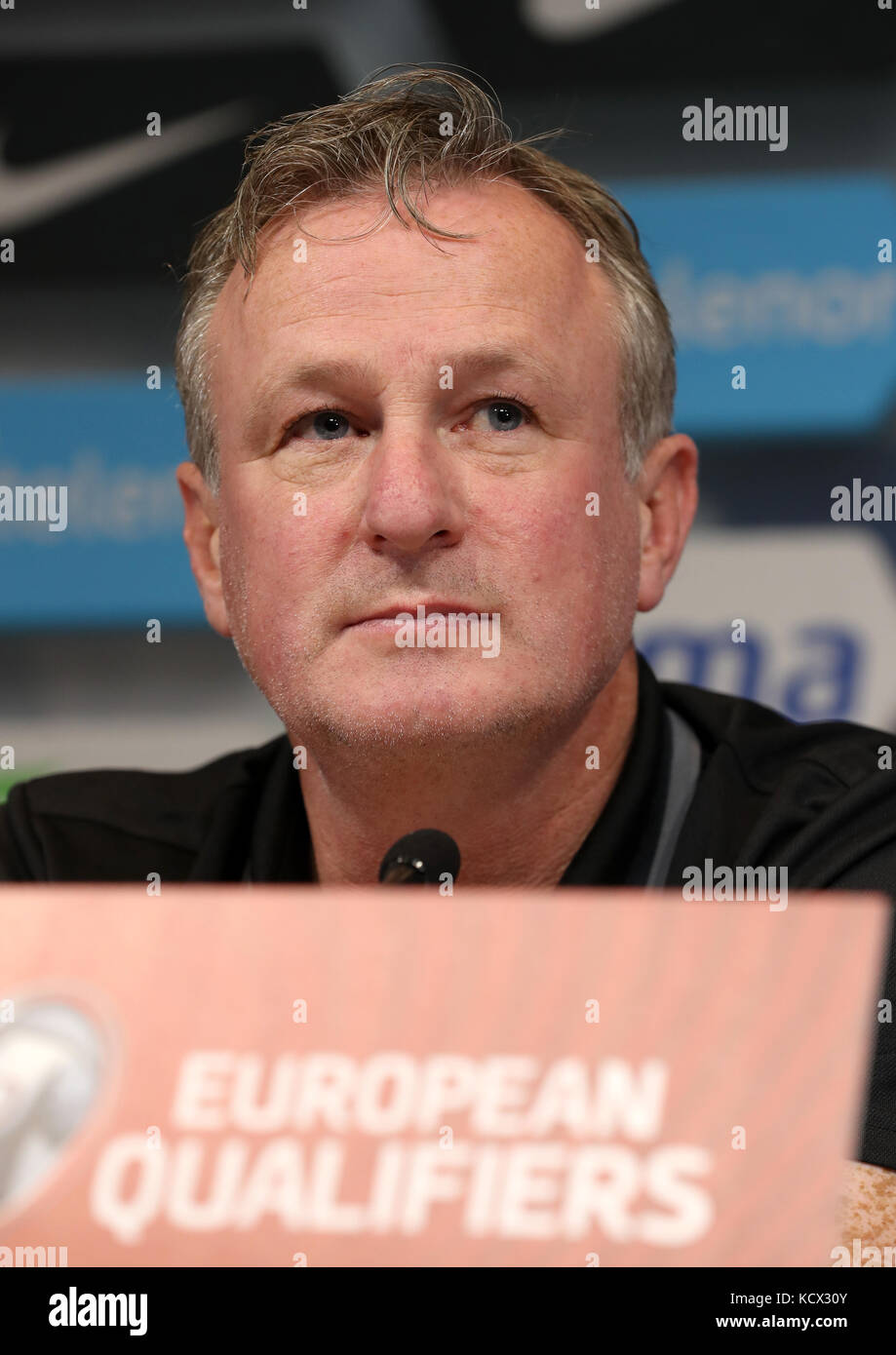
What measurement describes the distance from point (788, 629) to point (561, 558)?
3.12ft

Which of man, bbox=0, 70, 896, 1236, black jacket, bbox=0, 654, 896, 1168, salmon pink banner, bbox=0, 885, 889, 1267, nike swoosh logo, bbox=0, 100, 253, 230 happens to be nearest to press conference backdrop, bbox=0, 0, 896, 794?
nike swoosh logo, bbox=0, 100, 253, 230

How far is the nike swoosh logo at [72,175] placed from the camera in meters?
2.50

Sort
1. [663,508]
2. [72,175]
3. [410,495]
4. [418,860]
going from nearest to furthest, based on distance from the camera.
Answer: [418,860] → [410,495] → [663,508] → [72,175]

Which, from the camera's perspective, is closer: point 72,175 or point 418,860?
point 418,860

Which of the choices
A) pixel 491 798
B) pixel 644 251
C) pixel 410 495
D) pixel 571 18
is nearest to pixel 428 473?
pixel 410 495

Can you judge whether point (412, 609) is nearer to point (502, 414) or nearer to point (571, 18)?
point (502, 414)

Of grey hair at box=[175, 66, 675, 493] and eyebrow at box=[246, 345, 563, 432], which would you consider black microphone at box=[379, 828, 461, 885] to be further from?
grey hair at box=[175, 66, 675, 493]

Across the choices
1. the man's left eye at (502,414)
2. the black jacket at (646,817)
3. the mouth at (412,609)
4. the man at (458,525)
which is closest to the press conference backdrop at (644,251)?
the black jacket at (646,817)

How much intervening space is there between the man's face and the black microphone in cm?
30

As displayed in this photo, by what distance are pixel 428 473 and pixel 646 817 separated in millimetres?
497

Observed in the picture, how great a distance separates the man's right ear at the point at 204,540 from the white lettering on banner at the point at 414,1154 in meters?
0.89

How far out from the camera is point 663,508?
70.3 inches

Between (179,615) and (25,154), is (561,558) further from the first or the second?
(25,154)

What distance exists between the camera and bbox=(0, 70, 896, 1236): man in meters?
1.48
